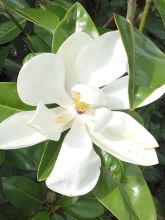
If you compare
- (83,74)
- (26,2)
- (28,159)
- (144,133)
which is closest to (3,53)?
(26,2)

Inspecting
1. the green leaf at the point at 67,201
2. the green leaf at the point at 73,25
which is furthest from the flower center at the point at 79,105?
the green leaf at the point at 67,201

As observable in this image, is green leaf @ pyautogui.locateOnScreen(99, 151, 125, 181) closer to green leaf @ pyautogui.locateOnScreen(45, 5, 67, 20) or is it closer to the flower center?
the flower center

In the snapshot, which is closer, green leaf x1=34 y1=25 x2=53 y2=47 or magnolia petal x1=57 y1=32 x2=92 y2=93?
magnolia petal x1=57 y1=32 x2=92 y2=93

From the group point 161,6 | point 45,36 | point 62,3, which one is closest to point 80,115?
point 161,6

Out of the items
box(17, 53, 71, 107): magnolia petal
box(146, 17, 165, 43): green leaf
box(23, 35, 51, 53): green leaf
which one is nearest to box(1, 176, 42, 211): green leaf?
box(23, 35, 51, 53): green leaf

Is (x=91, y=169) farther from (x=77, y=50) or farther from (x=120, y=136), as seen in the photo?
(x=77, y=50)

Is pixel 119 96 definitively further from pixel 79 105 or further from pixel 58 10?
pixel 58 10
